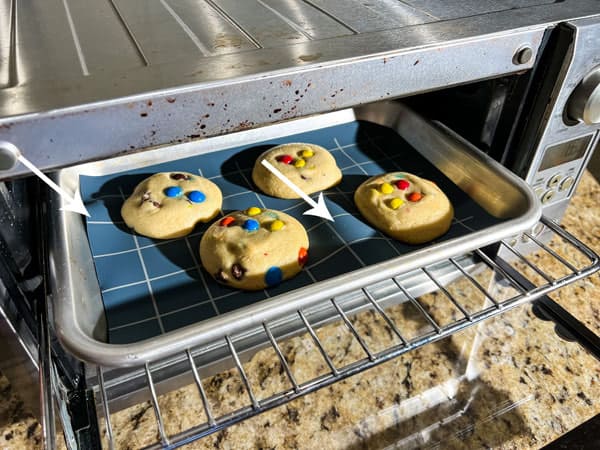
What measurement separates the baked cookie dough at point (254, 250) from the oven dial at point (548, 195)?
45 centimetres

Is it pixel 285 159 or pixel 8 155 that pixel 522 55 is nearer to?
pixel 285 159

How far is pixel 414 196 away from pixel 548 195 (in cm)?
26

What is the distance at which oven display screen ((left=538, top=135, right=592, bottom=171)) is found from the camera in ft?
2.58

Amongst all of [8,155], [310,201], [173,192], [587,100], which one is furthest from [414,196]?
[8,155]

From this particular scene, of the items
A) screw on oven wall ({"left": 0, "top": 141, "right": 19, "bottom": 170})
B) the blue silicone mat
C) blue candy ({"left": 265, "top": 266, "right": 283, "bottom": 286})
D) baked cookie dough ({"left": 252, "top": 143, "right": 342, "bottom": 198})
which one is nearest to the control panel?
the blue silicone mat

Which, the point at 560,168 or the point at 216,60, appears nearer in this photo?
the point at 216,60

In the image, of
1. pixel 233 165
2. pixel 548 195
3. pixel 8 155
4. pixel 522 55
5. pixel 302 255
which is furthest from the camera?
pixel 233 165

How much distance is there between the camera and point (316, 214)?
887 mm

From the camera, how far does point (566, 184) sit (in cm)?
88

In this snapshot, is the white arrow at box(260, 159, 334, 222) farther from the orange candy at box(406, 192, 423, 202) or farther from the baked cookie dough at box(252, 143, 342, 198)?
the orange candy at box(406, 192, 423, 202)

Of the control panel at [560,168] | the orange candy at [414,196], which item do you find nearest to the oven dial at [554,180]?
the control panel at [560,168]

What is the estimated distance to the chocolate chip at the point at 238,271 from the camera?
2.38 ft

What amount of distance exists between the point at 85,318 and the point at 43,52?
1.09 ft

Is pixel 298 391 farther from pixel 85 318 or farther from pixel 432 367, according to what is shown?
pixel 432 367
